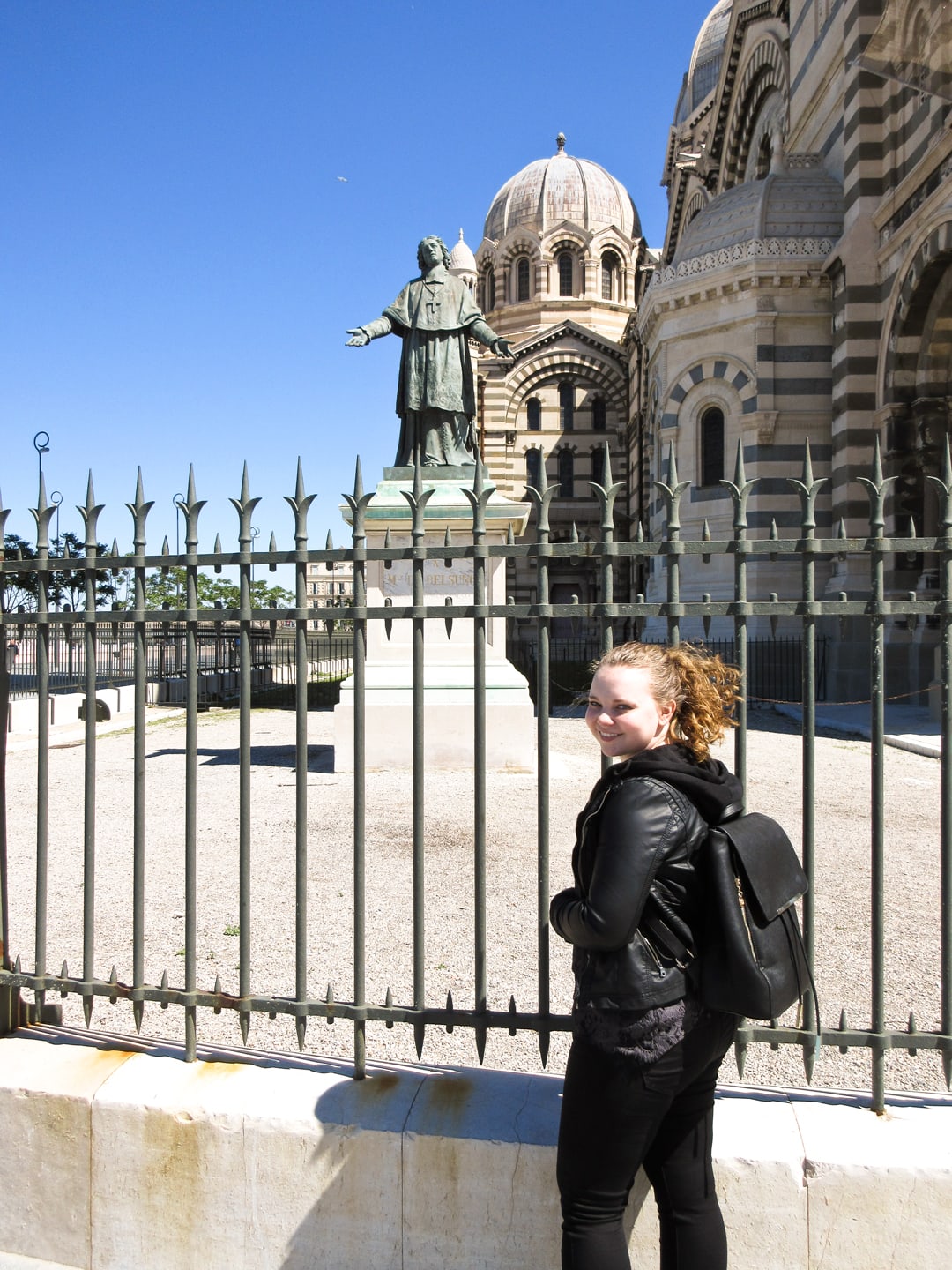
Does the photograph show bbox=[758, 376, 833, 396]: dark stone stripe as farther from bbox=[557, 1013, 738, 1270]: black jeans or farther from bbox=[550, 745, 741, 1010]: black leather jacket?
bbox=[557, 1013, 738, 1270]: black jeans

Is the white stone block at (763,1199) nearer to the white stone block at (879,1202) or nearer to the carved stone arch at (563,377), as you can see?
the white stone block at (879,1202)

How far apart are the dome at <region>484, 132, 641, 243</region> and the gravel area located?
42.4 meters

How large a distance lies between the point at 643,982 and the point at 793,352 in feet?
63.5

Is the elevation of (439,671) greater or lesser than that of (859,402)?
lesser

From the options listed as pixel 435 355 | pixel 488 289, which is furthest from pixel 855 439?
pixel 488 289

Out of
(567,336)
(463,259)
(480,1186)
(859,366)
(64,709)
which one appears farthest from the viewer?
(463,259)

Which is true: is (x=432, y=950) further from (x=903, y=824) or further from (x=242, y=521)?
(x=903, y=824)

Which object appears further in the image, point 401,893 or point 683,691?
point 401,893

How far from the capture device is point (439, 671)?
941cm

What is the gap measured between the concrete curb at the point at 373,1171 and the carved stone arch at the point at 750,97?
24.2 metres

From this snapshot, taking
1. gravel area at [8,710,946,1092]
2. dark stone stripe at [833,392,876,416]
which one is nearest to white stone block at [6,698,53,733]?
gravel area at [8,710,946,1092]

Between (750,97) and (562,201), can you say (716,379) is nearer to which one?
(750,97)

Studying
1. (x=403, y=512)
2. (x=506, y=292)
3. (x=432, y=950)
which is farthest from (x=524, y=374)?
(x=432, y=950)

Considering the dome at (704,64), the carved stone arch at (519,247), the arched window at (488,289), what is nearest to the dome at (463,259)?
the arched window at (488,289)
